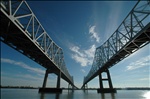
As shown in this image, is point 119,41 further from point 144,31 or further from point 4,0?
point 4,0

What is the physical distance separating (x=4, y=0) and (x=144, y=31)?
2038 centimetres

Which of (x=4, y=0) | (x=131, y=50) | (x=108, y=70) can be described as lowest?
(x=108, y=70)

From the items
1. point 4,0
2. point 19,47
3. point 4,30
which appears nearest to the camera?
point 4,0

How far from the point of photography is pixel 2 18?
13.8 m

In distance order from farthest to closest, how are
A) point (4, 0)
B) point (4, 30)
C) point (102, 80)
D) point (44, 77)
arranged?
1. point (102, 80)
2. point (44, 77)
3. point (4, 30)
4. point (4, 0)

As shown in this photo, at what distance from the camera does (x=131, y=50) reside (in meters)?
26.1

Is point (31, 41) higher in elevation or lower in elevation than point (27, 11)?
lower

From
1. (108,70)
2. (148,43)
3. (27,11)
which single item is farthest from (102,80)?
(27,11)

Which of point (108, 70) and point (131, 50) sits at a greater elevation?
point (131, 50)

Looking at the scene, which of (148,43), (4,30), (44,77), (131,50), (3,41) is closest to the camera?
(4,30)

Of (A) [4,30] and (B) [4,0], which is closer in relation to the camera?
(B) [4,0]

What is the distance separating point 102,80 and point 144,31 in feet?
114

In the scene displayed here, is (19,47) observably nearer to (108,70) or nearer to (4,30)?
(4,30)

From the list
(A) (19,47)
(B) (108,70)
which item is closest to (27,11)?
(A) (19,47)
